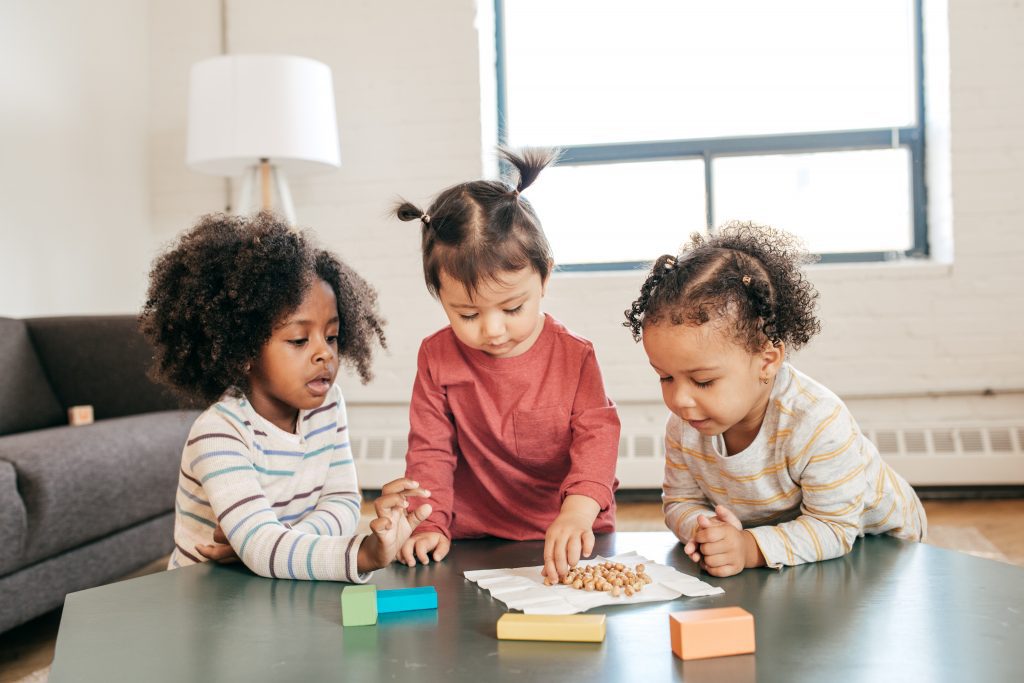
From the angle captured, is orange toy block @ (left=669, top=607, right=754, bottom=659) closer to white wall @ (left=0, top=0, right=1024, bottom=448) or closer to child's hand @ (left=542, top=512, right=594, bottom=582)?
child's hand @ (left=542, top=512, right=594, bottom=582)

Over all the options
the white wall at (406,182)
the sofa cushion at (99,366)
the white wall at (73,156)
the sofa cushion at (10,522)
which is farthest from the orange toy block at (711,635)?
the white wall at (73,156)

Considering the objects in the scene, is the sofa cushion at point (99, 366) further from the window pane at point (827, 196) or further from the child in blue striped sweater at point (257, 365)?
the window pane at point (827, 196)

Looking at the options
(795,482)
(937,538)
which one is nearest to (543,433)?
(795,482)

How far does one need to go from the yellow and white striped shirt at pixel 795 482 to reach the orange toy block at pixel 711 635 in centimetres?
29

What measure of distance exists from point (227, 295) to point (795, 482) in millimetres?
863

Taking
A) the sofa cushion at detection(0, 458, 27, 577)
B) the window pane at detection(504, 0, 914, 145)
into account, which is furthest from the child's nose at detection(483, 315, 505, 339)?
the window pane at detection(504, 0, 914, 145)

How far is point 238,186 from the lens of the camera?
3.74 meters

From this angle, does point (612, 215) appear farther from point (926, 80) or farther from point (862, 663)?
point (862, 663)

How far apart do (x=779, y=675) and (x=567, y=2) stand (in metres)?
3.47

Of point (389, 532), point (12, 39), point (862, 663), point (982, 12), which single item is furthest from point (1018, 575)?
point (12, 39)

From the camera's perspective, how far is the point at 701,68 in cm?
365

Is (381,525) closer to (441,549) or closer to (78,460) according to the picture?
(441,549)

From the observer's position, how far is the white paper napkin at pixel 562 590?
90cm

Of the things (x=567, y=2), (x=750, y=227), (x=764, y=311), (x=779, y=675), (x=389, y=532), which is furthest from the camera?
(x=567, y=2)
